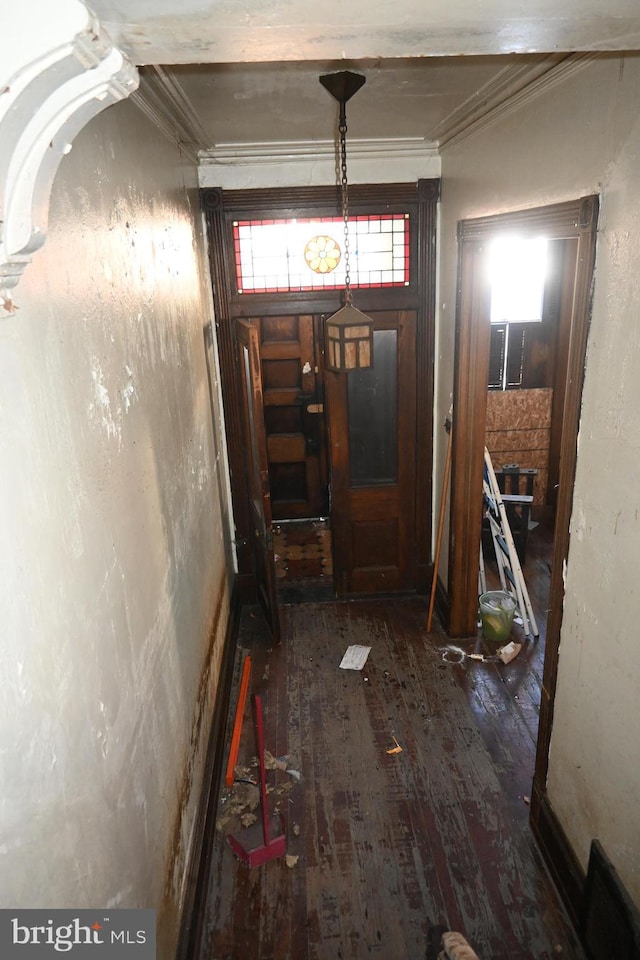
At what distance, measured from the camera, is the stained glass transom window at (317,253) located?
158 inches

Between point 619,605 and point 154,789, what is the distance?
62.1 inches

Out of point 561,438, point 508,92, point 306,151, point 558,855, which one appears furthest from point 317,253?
point 558,855

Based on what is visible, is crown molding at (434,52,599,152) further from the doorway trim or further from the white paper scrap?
the white paper scrap

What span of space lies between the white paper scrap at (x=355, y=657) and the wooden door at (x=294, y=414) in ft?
5.53

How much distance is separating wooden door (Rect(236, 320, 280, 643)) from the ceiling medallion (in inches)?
22.3

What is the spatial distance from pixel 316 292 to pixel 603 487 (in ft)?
8.59

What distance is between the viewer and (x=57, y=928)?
3.85 feet

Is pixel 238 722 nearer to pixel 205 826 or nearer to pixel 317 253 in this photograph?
pixel 205 826

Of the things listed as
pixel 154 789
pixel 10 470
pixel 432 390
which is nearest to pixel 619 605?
pixel 154 789

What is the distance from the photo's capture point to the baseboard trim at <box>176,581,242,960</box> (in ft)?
7.38

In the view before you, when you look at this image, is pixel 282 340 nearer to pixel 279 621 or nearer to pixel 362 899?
pixel 279 621

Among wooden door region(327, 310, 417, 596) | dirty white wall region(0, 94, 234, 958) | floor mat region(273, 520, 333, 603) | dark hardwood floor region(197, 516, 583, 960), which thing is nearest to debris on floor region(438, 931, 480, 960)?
dirty white wall region(0, 94, 234, 958)

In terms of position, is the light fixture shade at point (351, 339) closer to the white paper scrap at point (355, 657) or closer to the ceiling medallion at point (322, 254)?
the ceiling medallion at point (322, 254)

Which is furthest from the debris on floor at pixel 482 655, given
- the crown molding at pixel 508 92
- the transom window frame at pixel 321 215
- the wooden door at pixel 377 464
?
the crown molding at pixel 508 92
